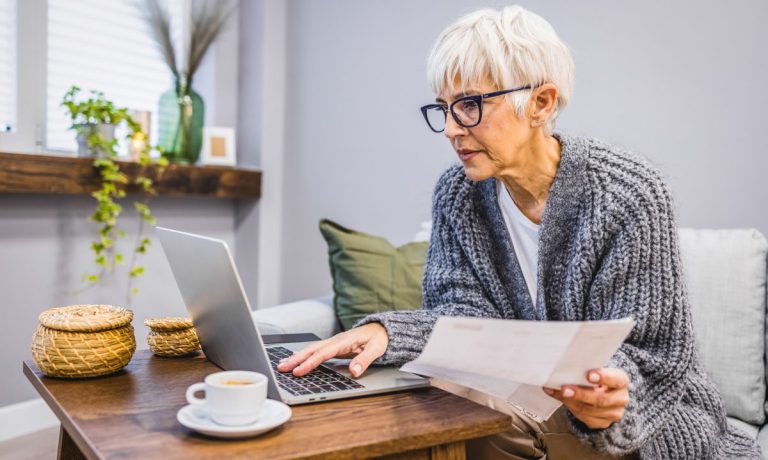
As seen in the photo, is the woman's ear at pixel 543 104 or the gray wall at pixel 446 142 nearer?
the woman's ear at pixel 543 104

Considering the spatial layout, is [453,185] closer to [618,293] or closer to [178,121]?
[618,293]

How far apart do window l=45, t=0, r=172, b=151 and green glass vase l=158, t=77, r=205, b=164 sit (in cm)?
8

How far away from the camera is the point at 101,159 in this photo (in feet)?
7.40

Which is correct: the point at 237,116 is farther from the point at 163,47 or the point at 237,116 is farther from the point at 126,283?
the point at 126,283

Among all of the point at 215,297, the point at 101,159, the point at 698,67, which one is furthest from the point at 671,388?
the point at 101,159

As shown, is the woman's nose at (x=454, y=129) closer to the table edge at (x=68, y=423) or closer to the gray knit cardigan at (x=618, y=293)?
the gray knit cardigan at (x=618, y=293)

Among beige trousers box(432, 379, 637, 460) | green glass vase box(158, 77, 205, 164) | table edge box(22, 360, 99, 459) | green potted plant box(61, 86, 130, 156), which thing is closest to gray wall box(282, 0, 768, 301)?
green glass vase box(158, 77, 205, 164)

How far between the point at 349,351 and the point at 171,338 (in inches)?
11.6

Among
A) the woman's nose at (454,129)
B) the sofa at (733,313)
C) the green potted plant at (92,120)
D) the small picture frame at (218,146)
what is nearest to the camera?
the woman's nose at (454,129)

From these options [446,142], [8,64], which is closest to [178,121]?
[8,64]

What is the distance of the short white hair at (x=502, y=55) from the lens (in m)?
1.18

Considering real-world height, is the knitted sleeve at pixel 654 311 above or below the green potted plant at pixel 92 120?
below

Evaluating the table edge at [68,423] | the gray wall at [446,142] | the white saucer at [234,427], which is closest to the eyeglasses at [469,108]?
the white saucer at [234,427]

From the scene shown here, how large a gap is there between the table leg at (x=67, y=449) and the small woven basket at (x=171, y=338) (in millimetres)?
183
